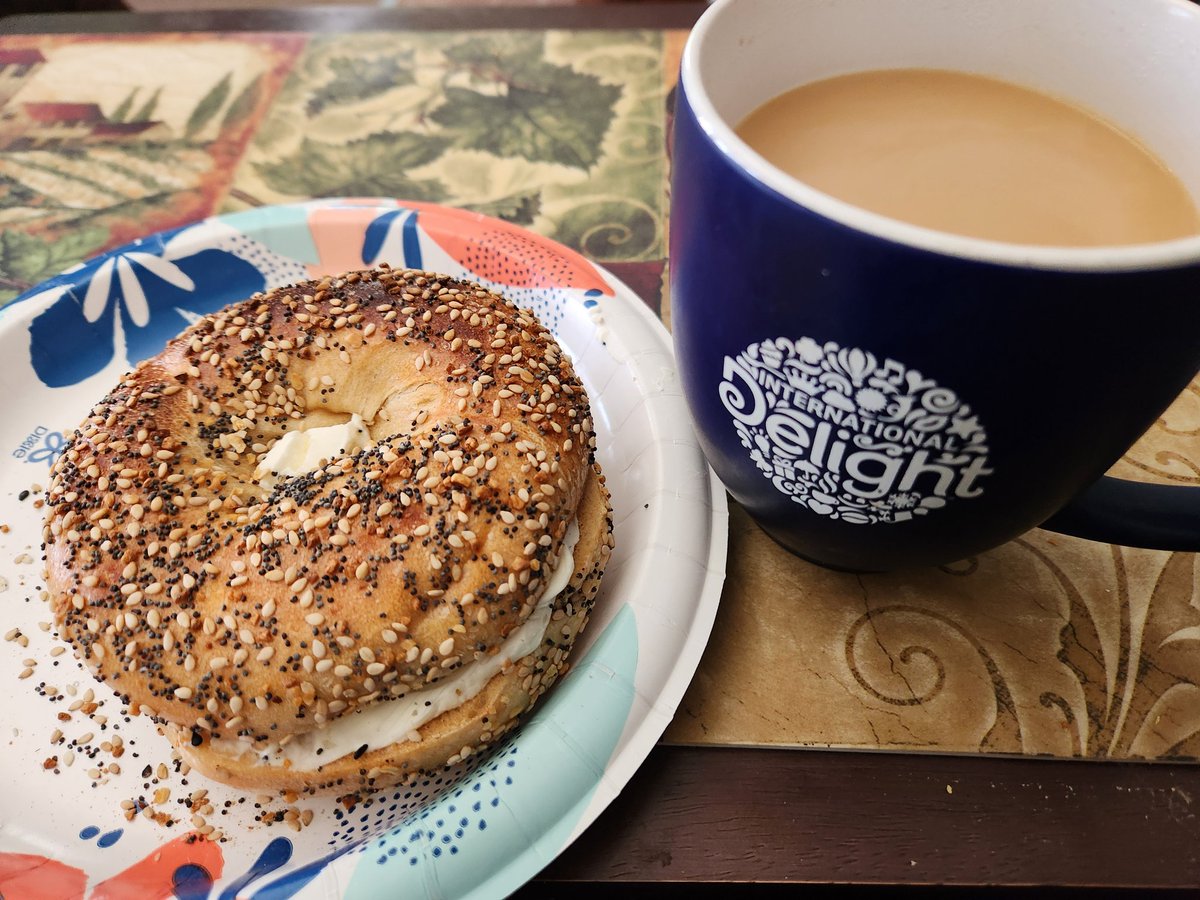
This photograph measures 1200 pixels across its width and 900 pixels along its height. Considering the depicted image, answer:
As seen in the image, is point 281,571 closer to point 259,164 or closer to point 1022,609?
point 1022,609

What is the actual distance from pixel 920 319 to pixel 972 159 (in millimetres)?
267

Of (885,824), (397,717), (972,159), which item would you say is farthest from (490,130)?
(885,824)

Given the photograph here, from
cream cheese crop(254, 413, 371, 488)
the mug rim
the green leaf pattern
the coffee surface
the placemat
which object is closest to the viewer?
the mug rim

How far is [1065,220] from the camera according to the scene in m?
0.64

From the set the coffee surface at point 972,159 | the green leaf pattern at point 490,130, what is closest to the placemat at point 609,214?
the green leaf pattern at point 490,130

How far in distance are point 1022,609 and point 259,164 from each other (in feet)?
4.24

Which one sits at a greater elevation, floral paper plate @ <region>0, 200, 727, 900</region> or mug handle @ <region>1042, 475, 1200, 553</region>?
mug handle @ <region>1042, 475, 1200, 553</region>

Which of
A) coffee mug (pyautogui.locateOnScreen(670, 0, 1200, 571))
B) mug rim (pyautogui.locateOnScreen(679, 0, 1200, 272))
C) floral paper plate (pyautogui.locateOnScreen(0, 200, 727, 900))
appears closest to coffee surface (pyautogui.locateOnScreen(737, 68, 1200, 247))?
coffee mug (pyautogui.locateOnScreen(670, 0, 1200, 571))

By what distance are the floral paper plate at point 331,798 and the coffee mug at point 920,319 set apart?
14 cm

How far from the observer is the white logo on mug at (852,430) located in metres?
0.55

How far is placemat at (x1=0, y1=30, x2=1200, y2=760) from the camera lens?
29.4 inches

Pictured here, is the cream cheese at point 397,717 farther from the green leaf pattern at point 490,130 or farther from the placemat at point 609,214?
the green leaf pattern at point 490,130

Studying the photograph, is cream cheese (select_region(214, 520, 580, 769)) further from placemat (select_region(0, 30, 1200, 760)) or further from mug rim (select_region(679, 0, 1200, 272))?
mug rim (select_region(679, 0, 1200, 272))

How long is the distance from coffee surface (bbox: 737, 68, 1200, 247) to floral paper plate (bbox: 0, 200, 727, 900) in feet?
1.02
